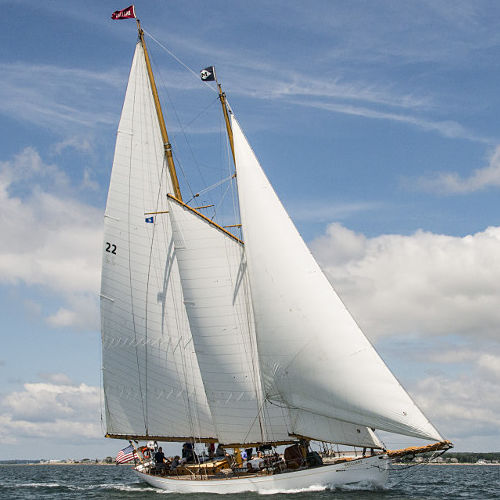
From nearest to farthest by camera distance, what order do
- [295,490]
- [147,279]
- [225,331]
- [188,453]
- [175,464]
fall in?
[295,490]
[225,331]
[175,464]
[147,279]
[188,453]

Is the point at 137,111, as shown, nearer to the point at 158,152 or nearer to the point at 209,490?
the point at 158,152

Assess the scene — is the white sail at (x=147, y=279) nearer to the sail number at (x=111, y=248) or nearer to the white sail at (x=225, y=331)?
the sail number at (x=111, y=248)

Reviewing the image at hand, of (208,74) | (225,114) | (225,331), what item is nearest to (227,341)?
(225,331)

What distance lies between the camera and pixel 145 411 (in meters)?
48.9

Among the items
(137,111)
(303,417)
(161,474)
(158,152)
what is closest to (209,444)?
(161,474)

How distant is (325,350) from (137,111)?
72.6 feet

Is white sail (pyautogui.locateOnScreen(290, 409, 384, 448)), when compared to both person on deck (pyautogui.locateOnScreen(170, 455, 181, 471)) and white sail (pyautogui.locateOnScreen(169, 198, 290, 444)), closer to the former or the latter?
white sail (pyautogui.locateOnScreen(169, 198, 290, 444))

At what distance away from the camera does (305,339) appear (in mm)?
37188

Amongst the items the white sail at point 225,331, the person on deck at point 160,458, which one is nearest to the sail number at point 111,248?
the white sail at point 225,331

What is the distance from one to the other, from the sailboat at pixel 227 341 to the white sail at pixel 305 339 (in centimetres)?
7

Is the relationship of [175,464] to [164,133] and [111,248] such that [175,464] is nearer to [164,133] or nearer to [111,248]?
[111,248]

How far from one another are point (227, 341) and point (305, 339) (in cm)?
628

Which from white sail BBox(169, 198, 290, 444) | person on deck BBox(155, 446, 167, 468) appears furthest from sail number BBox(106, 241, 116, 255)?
person on deck BBox(155, 446, 167, 468)

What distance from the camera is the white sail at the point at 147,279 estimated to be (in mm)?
46969
